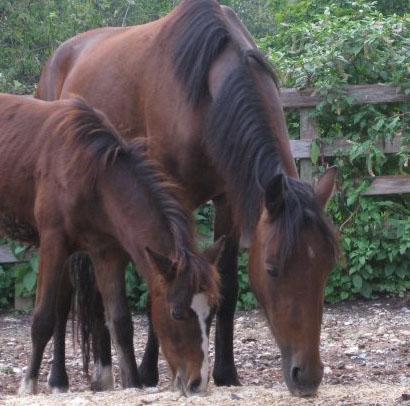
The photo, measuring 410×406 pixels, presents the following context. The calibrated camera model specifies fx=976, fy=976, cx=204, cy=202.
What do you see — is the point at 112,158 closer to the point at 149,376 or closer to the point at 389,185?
the point at 149,376

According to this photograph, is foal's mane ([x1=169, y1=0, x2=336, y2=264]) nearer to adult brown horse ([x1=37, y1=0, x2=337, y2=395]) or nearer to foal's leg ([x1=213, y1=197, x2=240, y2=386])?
adult brown horse ([x1=37, y1=0, x2=337, y2=395])

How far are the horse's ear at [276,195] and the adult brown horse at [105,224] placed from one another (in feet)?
1.10

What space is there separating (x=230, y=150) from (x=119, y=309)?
1.06 metres

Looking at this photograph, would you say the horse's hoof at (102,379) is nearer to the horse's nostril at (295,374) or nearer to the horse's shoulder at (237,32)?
the horse's nostril at (295,374)

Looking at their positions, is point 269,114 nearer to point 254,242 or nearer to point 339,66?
point 254,242

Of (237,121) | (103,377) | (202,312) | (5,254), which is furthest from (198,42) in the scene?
(5,254)

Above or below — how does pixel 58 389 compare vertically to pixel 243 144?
below

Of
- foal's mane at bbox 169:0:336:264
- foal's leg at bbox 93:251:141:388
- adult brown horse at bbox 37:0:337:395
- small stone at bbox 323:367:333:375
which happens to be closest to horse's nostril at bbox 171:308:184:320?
adult brown horse at bbox 37:0:337:395

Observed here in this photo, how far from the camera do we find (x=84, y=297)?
5.92 m

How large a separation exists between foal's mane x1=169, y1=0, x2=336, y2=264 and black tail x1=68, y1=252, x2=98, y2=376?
3.98 feet

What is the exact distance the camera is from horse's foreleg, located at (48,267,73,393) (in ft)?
19.0

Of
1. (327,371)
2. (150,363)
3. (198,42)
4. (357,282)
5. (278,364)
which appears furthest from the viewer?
(357,282)

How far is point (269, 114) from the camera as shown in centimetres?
513

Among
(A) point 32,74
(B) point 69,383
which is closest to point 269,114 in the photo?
(B) point 69,383
